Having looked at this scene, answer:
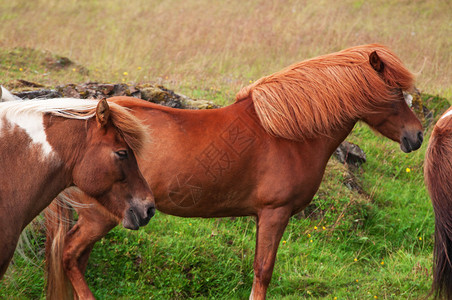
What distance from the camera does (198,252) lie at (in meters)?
4.88

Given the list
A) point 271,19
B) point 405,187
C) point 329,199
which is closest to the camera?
point 329,199

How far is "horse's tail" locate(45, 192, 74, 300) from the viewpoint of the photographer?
4.03m

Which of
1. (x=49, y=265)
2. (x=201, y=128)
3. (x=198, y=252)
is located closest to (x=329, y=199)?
(x=198, y=252)

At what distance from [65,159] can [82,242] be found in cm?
133

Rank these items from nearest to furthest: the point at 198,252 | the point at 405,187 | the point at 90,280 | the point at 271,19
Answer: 1. the point at 90,280
2. the point at 198,252
3. the point at 405,187
4. the point at 271,19

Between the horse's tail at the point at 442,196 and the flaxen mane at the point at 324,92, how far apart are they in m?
0.82

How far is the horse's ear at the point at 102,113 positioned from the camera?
2771 mm

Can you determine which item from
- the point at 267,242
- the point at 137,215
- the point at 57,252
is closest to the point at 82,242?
the point at 57,252

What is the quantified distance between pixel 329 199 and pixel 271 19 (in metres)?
7.95

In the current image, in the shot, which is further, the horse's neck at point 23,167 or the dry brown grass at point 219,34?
the dry brown grass at point 219,34

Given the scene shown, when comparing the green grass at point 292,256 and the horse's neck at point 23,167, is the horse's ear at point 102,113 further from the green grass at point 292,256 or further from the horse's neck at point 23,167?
the green grass at point 292,256

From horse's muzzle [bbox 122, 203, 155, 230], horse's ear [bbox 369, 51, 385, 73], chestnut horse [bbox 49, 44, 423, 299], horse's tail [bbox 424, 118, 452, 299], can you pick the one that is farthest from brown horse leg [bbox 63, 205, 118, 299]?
horse's ear [bbox 369, 51, 385, 73]

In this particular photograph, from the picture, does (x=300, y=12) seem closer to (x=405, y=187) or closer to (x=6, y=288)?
(x=405, y=187)

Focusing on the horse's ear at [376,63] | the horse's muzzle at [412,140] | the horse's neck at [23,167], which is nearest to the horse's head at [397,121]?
the horse's muzzle at [412,140]
